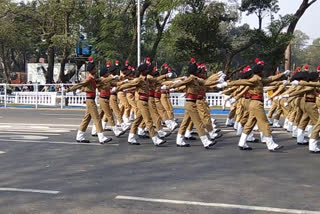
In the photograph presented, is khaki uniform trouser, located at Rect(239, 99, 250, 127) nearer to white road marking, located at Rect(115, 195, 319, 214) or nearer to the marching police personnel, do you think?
the marching police personnel

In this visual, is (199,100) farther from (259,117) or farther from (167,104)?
(167,104)

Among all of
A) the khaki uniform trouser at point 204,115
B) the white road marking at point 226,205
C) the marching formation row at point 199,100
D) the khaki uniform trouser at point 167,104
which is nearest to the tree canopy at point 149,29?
the khaki uniform trouser at point 167,104

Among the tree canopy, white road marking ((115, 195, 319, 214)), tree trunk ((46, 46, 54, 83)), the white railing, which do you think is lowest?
white road marking ((115, 195, 319, 214))

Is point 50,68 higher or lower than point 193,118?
higher

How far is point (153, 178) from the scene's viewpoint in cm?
791

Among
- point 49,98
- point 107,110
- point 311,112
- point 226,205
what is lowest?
point 226,205

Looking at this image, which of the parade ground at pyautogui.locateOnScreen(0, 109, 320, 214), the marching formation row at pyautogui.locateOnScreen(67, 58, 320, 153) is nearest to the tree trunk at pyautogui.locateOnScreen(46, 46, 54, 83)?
the marching formation row at pyautogui.locateOnScreen(67, 58, 320, 153)

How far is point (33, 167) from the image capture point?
8.92 m

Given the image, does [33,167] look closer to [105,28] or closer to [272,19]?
[272,19]

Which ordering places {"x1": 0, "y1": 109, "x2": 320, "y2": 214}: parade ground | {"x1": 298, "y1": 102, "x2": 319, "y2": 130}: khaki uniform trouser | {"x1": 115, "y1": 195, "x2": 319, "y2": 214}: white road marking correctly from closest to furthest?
{"x1": 115, "y1": 195, "x2": 319, "y2": 214}: white road marking, {"x1": 0, "y1": 109, "x2": 320, "y2": 214}: parade ground, {"x1": 298, "y1": 102, "x2": 319, "y2": 130}: khaki uniform trouser

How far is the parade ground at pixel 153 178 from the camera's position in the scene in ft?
20.5

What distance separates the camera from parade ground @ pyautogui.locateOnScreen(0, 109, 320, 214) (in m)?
6.25

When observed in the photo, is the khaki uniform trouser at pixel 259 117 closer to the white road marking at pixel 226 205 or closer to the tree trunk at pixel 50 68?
the white road marking at pixel 226 205

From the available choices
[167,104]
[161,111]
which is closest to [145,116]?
[161,111]
